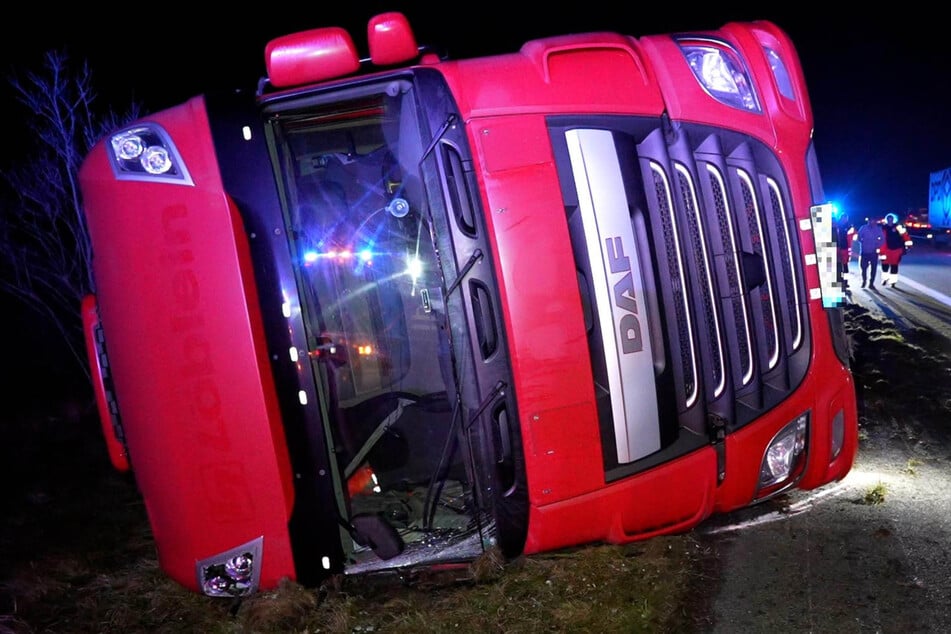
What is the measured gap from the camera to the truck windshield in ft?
10.2

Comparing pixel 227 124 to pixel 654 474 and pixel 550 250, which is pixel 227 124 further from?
pixel 654 474

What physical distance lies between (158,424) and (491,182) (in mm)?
1613

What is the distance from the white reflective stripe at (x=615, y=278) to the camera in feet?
8.27

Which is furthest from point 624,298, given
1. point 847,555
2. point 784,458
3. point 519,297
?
point 847,555

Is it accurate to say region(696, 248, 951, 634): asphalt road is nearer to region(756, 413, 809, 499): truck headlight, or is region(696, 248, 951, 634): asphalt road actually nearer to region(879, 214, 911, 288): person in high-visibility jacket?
region(756, 413, 809, 499): truck headlight

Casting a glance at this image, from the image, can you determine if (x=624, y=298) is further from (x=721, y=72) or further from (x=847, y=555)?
(x=847, y=555)

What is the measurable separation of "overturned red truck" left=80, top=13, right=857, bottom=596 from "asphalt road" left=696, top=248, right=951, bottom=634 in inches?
16.6

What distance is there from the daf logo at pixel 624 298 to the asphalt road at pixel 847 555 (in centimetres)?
119

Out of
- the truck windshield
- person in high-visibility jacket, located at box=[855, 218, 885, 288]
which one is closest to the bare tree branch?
the truck windshield

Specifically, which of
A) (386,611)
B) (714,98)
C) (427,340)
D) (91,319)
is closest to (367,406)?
(427,340)

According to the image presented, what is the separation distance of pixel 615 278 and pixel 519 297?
1.20 feet

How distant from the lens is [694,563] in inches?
124

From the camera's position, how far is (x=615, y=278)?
252 cm

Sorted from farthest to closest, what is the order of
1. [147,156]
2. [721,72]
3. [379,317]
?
1. [379,317]
2. [721,72]
3. [147,156]
